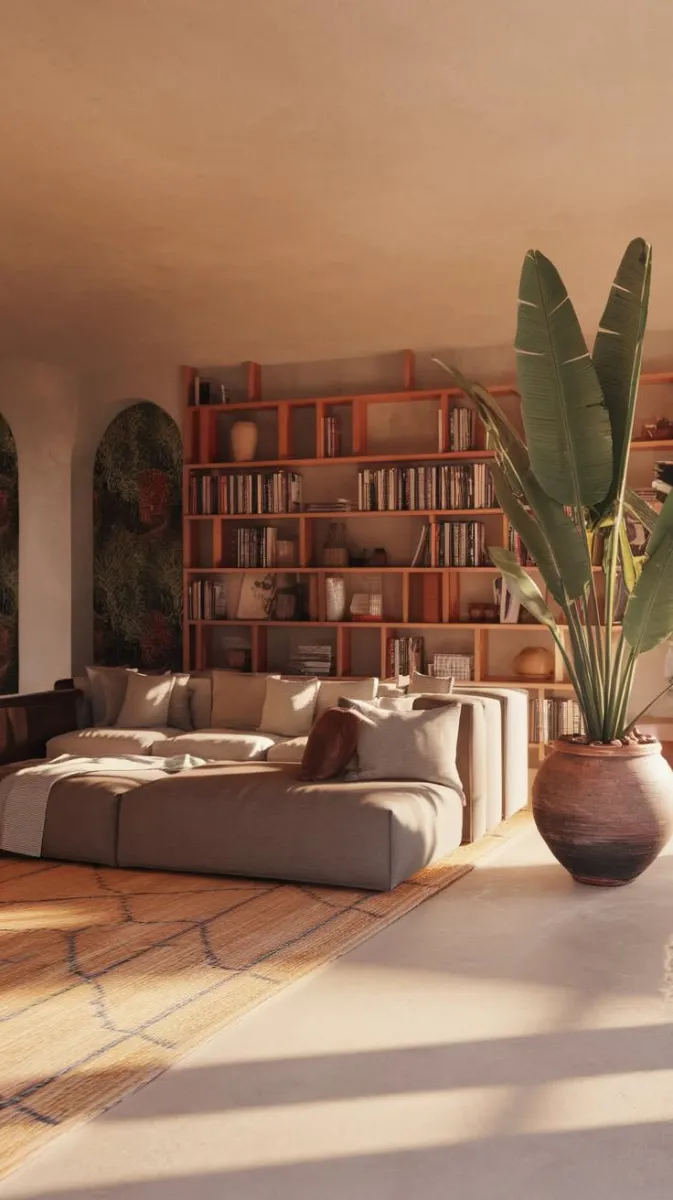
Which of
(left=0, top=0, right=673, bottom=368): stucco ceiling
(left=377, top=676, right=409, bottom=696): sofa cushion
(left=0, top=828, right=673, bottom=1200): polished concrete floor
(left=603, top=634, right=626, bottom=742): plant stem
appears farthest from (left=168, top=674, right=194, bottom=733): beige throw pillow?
(left=0, top=828, right=673, bottom=1200): polished concrete floor

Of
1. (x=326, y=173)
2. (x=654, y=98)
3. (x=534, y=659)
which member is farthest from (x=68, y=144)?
(x=534, y=659)

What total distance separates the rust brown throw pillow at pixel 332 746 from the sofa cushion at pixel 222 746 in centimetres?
79

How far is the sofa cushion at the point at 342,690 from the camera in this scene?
618 cm

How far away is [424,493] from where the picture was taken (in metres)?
7.64

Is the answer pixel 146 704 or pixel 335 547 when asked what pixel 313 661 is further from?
pixel 146 704

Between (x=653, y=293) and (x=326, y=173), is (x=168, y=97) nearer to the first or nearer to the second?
(x=326, y=173)

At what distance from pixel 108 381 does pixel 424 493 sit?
2.49 metres

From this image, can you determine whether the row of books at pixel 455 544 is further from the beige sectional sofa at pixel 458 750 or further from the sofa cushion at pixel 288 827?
the sofa cushion at pixel 288 827

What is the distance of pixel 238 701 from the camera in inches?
267

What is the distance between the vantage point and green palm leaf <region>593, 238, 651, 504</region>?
460 centimetres

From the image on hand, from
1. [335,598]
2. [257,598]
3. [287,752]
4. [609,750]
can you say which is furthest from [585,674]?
[257,598]

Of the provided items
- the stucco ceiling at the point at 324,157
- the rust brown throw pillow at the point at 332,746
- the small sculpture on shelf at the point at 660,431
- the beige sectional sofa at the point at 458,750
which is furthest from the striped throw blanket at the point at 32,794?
the small sculpture on shelf at the point at 660,431

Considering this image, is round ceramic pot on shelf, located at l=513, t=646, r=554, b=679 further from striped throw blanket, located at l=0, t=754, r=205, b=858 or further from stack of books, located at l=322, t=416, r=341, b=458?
striped throw blanket, located at l=0, t=754, r=205, b=858

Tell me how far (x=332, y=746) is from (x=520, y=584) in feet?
3.61
